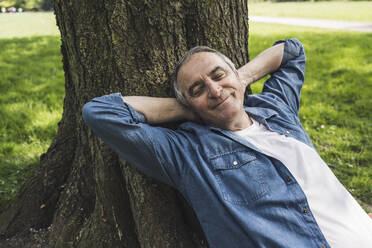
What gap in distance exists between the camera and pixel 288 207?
1.93 metres

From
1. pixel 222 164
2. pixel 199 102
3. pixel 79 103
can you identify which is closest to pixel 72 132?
pixel 79 103

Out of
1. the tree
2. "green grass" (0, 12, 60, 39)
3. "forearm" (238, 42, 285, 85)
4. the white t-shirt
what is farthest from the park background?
"green grass" (0, 12, 60, 39)

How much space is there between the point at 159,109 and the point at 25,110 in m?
3.50

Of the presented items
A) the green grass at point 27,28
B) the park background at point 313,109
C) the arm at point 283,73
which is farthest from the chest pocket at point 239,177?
the green grass at point 27,28

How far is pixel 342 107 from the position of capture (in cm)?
507

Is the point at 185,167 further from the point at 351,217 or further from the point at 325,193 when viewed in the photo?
the point at 351,217

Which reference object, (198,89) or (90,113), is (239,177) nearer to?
(198,89)

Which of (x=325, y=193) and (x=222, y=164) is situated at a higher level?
(x=222, y=164)

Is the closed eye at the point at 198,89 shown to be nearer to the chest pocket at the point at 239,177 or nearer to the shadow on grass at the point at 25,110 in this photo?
the chest pocket at the point at 239,177

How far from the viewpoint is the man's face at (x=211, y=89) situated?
2100mm

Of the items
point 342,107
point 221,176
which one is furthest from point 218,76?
point 342,107

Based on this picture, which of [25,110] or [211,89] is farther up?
[211,89]

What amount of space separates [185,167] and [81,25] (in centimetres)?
129

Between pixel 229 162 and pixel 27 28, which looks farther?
pixel 27 28
